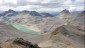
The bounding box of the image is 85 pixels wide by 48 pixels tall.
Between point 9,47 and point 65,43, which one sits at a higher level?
point 9,47

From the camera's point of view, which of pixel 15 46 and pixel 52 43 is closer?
pixel 15 46

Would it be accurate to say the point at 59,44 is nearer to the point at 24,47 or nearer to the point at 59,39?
the point at 59,39

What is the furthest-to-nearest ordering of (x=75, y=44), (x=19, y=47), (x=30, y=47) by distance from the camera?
(x=75, y=44) → (x=30, y=47) → (x=19, y=47)

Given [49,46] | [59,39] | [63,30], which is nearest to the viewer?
[49,46]

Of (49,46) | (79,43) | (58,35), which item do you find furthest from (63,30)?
(49,46)

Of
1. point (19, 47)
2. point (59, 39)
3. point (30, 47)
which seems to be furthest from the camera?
point (59, 39)

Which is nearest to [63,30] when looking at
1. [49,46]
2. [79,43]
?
[79,43]

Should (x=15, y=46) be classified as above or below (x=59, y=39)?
above

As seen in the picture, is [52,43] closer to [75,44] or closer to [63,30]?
[75,44]

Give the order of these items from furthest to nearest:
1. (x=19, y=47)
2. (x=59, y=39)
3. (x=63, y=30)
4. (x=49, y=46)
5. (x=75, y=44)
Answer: (x=63, y=30) → (x=59, y=39) → (x=75, y=44) → (x=49, y=46) → (x=19, y=47)
